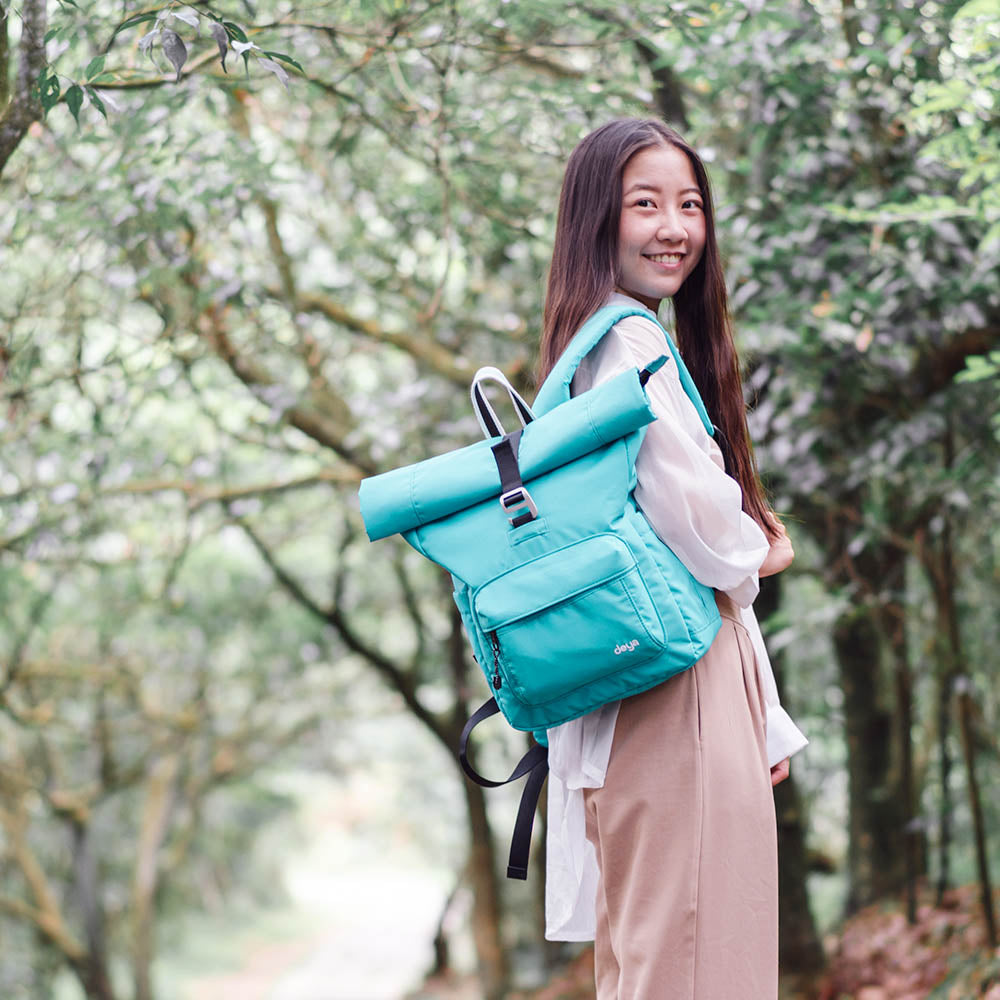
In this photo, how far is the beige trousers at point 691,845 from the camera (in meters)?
1.85

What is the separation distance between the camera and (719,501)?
1842 mm

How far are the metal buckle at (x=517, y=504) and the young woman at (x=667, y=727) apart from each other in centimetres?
19

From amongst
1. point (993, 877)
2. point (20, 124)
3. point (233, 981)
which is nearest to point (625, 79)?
point (20, 124)

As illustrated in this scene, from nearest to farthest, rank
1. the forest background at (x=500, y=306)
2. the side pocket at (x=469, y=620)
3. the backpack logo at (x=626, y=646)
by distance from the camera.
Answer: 1. the backpack logo at (x=626, y=646)
2. the side pocket at (x=469, y=620)
3. the forest background at (x=500, y=306)

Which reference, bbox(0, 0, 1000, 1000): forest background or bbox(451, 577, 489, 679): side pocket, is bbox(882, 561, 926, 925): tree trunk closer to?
bbox(0, 0, 1000, 1000): forest background

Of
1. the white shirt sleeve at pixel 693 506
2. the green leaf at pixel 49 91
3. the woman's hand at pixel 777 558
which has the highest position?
the green leaf at pixel 49 91

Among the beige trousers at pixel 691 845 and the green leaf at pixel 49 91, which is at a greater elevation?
the green leaf at pixel 49 91

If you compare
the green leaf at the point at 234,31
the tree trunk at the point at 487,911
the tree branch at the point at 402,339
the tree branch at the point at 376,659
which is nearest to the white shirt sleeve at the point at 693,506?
the green leaf at the point at 234,31

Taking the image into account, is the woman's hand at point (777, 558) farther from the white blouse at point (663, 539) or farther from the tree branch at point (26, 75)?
the tree branch at point (26, 75)

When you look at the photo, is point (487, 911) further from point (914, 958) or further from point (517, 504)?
point (517, 504)

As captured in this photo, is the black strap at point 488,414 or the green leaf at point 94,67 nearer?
the black strap at point 488,414

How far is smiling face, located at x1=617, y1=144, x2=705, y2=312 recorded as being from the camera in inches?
81.0

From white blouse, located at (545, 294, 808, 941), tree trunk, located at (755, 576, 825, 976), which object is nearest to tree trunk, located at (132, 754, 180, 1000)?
tree trunk, located at (755, 576, 825, 976)

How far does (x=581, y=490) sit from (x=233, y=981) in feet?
56.9
